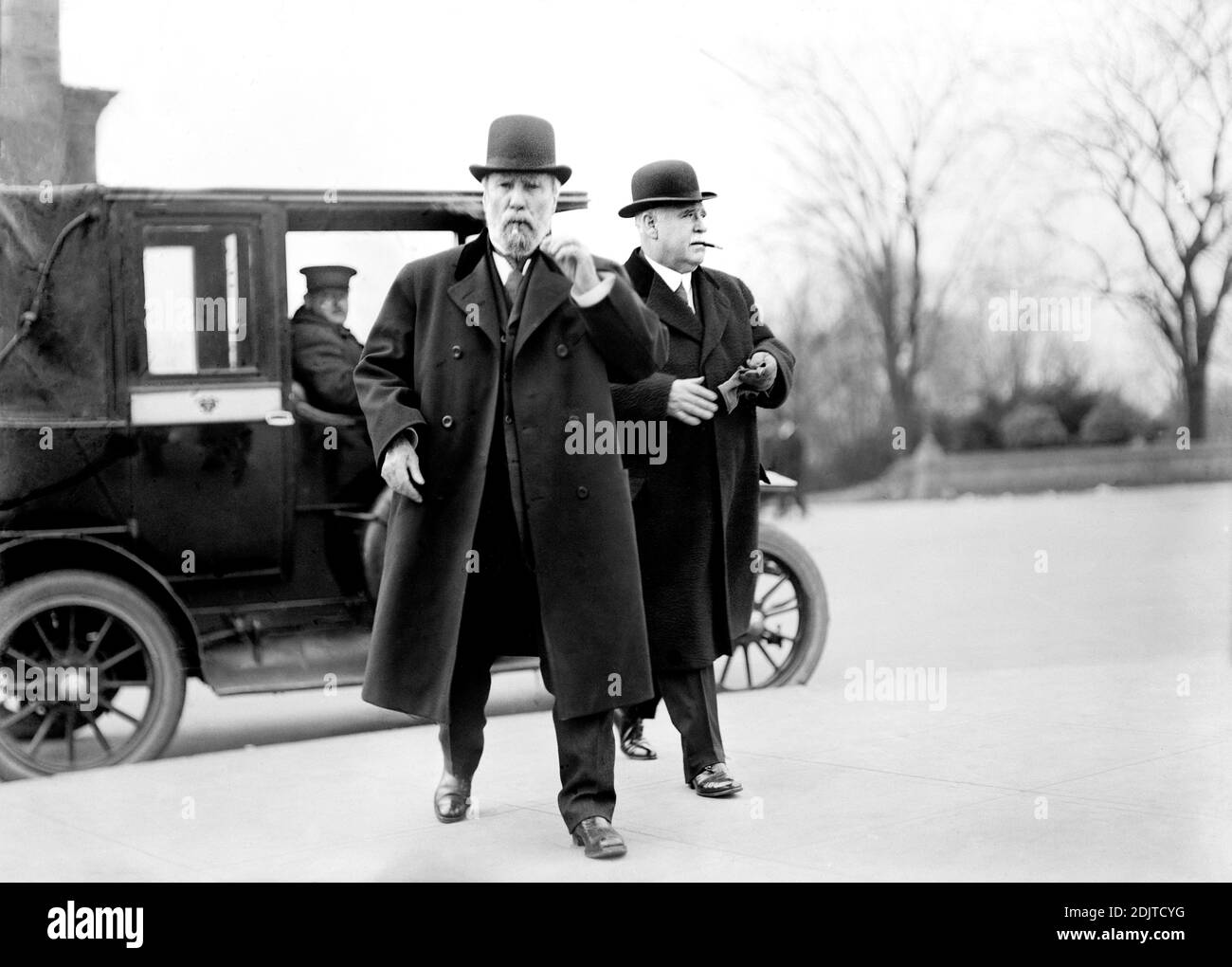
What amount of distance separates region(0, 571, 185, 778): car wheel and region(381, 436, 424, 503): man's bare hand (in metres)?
1.85

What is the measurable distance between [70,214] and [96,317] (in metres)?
0.41

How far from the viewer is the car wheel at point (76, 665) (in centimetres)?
564

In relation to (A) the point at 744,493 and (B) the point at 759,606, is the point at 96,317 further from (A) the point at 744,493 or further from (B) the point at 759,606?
(B) the point at 759,606

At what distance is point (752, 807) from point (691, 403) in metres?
1.27

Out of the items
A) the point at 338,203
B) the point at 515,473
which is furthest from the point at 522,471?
the point at 338,203

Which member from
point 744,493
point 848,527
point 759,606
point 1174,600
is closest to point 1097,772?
point 744,493

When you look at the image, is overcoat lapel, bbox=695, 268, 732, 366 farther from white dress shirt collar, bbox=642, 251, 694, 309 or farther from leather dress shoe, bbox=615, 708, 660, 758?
leather dress shoe, bbox=615, 708, 660, 758

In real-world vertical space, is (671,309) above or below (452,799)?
above

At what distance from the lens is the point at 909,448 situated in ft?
97.2

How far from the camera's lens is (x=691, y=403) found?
4988 millimetres

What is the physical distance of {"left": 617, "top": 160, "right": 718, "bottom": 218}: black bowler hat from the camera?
536 cm

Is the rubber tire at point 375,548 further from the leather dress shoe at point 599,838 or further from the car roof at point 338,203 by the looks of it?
the leather dress shoe at point 599,838

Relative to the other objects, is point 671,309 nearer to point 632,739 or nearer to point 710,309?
point 710,309
